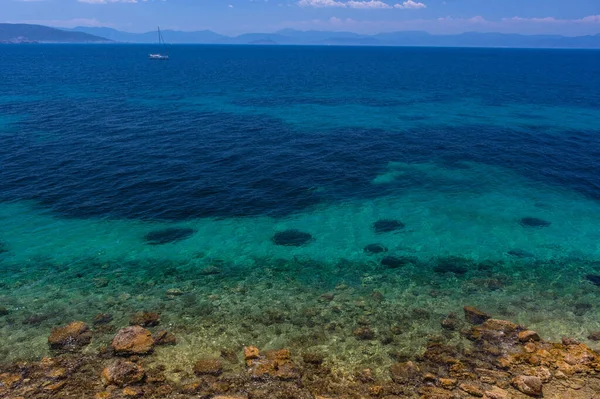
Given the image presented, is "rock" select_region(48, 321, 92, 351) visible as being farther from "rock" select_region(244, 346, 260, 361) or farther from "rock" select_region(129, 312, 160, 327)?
"rock" select_region(244, 346, 260, 361)

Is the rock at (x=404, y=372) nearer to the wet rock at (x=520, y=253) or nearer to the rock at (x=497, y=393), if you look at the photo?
the rock at (x=497, y=393)

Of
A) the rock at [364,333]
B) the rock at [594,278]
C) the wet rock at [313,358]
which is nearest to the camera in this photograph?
the wet rock at [313,358]

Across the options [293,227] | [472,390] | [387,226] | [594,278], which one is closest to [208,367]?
[472,390]

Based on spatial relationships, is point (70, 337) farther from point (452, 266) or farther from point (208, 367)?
point (452, 266)

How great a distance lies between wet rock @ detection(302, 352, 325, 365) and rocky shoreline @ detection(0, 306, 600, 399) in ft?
0.24

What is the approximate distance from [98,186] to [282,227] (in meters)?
27.9

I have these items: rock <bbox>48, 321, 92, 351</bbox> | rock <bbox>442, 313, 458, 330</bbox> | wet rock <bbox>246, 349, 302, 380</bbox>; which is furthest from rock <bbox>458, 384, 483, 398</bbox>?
rock <bbox>48, 321, 92, 351</bbox>

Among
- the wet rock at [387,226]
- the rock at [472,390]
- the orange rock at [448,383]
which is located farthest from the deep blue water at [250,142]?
the rock at [472,390]

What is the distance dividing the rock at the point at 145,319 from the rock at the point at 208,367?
6.22m

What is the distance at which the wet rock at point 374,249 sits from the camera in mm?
41219

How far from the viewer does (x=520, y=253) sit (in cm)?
4081

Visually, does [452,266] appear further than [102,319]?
Yes

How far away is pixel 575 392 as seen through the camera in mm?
23109

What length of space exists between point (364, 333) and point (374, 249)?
45.2 feet
